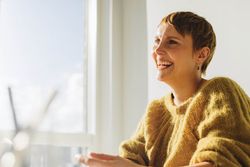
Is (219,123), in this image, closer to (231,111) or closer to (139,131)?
(231,111)

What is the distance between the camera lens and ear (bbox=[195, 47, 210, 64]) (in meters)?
1.10

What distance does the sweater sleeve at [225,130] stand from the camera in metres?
0.89

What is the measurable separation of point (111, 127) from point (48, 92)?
0.31 metres

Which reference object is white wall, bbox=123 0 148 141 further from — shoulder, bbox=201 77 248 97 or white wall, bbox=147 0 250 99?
shoulder, bbox=201 77 248 97

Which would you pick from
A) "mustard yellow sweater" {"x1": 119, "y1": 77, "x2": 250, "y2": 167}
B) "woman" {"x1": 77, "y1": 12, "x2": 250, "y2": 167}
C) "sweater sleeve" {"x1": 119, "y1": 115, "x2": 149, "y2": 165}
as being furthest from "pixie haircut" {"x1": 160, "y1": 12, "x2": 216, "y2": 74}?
"sweater sleeve" {"x1": 119, "y1": 115, "x2": 149, "y2": 165}

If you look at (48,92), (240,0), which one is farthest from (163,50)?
(48,92)

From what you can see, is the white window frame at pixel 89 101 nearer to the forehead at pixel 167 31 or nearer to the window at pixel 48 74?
the window at pixel 48 74

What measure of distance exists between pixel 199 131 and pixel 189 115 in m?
0.06

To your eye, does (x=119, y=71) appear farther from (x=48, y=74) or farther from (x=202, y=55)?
(x=202, y=55)

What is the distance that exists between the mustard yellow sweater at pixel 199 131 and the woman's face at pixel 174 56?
76 millimetres

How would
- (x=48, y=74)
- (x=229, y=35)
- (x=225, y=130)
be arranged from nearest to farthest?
(x=225, y=130) → (x=229, y=35) → (x=48, y=74)

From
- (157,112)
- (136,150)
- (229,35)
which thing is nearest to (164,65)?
(157,112)

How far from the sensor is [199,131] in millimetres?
971

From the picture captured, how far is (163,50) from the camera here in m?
1.11
